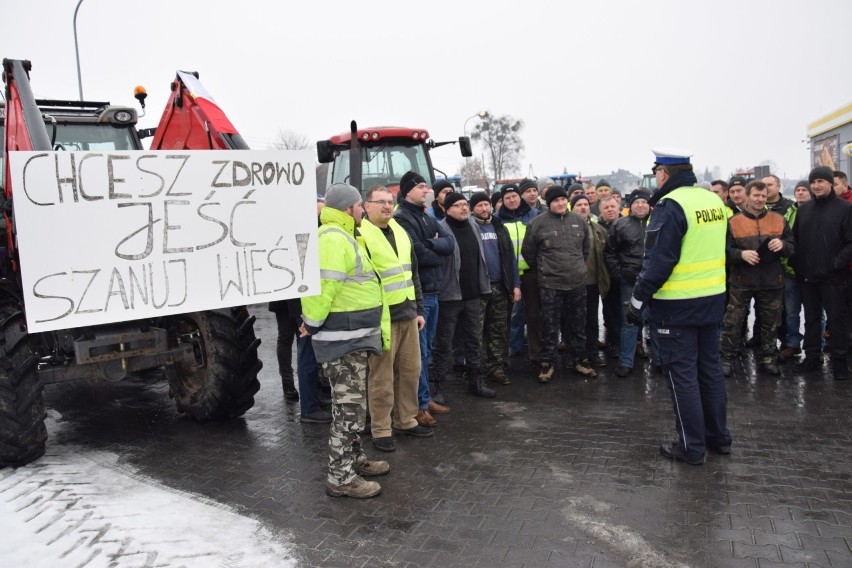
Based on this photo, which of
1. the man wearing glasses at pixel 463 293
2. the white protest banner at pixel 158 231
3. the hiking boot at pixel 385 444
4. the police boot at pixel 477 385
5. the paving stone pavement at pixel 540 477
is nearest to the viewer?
the paving stone pavement at pixel 540 477

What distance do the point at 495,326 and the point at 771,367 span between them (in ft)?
9.35

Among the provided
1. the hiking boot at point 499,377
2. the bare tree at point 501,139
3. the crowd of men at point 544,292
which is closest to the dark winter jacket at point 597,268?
the crowd of men at point 544,292

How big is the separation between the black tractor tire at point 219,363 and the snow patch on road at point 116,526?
1.03 m

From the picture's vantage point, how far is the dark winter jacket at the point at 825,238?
6.65 m

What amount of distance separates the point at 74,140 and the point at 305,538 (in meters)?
4.72

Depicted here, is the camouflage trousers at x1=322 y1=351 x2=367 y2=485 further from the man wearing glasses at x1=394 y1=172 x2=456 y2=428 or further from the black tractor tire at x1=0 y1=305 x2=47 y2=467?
the black tractor tire at x1=0 y1=305 x2=47 y2=467

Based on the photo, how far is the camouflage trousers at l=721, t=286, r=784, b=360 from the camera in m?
7.01

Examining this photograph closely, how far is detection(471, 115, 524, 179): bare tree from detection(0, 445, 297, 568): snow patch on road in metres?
53.0

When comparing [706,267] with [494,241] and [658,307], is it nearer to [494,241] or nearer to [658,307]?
[658,307]

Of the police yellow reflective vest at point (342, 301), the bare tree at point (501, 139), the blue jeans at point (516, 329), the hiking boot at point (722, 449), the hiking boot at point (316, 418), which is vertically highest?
the bare tree at point (501, 139)

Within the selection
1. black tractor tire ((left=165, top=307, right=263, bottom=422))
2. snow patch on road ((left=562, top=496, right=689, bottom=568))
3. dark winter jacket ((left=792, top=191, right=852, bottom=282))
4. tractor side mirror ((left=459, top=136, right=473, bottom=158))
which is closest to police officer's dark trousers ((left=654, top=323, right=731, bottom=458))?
snow patch on road ((left=562, top=496, right=689, bottom=568))

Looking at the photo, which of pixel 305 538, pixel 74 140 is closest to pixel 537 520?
pixel 305 538

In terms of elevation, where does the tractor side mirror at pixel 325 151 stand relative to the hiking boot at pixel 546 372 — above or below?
above

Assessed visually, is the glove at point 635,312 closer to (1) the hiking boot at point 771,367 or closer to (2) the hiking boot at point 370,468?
(2) the hiking boot at point 370,468
